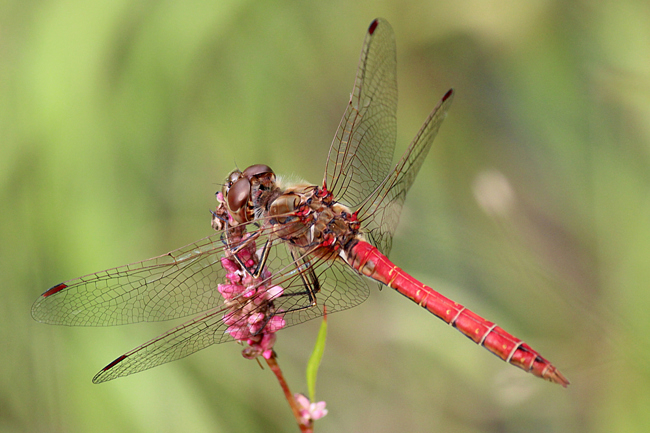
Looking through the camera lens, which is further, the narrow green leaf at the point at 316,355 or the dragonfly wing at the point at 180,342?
the dragonfly wing at the point at 180,342

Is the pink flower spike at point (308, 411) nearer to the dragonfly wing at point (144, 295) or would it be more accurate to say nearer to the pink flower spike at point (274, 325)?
the pink flower spike at point (274, 325)

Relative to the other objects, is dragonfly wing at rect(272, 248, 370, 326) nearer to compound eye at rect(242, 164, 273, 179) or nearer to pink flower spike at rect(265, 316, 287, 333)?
pink flower spike at rect(265, 316, 287, 333)

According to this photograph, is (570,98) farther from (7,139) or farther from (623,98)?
(7,139)

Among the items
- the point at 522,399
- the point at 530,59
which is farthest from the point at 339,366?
the point at 530,59

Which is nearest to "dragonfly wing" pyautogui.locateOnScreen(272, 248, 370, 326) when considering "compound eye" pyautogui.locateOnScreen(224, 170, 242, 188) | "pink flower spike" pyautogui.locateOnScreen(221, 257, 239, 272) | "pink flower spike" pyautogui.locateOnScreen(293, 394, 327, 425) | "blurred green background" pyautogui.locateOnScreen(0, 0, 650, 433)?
"pink flower spike" pyautogui.locateOnScreen(221, 257, 239, 272)

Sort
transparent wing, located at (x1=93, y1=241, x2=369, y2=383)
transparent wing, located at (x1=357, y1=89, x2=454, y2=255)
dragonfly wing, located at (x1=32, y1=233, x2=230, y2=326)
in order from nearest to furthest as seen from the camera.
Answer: transparent wing, located at (x1=93, y1=241, x2=369, y2=383), dragonfly wing, located at (x1=32, y1=233, x2=230, y2=326), transparent wing, located at (x1=357, y1=89, x2=454, y2=255)

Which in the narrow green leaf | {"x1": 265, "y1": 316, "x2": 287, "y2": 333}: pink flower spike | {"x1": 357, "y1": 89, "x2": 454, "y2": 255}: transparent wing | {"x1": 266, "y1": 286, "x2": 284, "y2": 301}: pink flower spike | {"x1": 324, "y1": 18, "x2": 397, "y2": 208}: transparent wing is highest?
{"x1": 324, "y1": 18, "x2": 397, "y2": 208}: transparent wing

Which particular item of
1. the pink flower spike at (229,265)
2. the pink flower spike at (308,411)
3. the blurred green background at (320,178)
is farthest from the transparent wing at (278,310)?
the blurred green background at (320,178)

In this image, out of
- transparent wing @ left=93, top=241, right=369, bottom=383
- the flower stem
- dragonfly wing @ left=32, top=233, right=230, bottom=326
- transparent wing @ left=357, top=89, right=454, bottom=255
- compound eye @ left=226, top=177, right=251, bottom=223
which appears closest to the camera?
the flower stem
